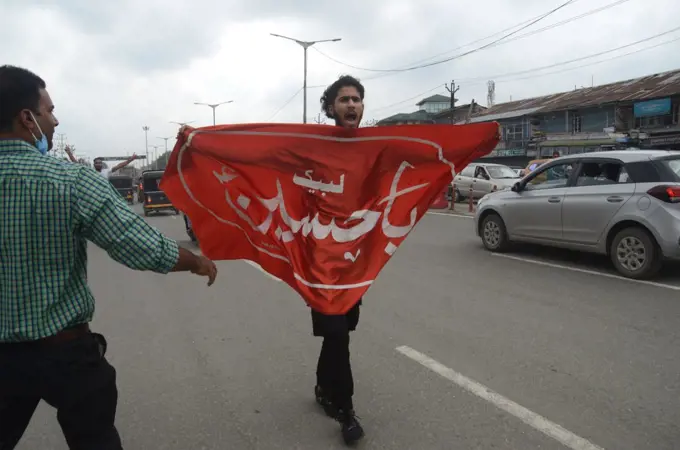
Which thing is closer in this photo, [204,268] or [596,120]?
[204,268]

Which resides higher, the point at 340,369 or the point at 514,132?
the point at 514,132

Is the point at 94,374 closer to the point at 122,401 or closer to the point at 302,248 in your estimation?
the point at 302,248

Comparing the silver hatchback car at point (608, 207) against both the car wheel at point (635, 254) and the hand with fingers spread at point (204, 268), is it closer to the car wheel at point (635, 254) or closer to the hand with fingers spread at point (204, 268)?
the car wheel at point (635, 254)

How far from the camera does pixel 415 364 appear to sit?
169 inches

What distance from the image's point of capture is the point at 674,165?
23.2ft

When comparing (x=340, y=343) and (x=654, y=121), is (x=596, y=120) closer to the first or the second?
(x=654, y=121)

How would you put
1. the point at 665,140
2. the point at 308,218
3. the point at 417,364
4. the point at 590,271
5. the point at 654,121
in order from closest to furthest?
1. the point at 308,218
2. the point at 417,364
3. the point at 590,271
4. the point at 665,140
5. the point at 654,121

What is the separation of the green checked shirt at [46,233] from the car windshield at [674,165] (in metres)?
6.97

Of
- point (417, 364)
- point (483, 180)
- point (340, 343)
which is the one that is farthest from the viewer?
point (483, 180)

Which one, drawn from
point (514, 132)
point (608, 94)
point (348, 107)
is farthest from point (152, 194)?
point (608, 94)

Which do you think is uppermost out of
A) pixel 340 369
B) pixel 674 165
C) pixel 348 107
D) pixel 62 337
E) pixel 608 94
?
pixel 608 94

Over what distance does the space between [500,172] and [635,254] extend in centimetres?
1486

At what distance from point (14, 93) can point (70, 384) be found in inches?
40.9

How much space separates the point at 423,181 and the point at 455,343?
6.47 ft
